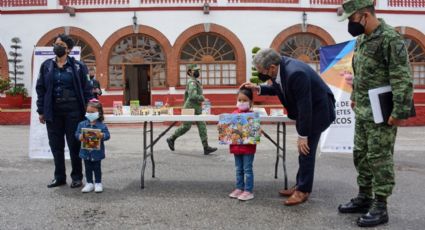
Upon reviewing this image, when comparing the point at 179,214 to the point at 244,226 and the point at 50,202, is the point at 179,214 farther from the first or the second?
the point at 50,202

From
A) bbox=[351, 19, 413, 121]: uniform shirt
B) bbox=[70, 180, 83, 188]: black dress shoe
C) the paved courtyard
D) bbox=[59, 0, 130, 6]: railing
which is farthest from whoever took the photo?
bbox=[59, 0, 130, 6]: railing

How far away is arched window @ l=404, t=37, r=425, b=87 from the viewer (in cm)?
2053

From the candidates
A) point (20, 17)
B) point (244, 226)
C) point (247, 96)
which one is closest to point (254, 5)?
point (20, 17)

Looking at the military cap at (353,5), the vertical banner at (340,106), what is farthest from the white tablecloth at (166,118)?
the vertical banner at (340,106)

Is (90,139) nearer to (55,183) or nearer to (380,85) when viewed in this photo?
(55,183)

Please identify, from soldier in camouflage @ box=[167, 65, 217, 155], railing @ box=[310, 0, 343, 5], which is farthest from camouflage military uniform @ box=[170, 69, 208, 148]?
railing @ box=[310, 0, 343, 5]

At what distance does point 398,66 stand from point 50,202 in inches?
150

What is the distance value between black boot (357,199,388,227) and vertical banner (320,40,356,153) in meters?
3.68

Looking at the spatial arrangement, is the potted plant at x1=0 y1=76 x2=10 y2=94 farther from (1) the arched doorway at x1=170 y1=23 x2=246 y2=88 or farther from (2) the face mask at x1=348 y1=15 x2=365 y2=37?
(2) the face mask at x1=348 y1=15 x2=365 y2=37

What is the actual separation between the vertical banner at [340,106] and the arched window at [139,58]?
12920 mm

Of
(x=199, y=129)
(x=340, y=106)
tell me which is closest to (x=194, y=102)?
(x=199, y=129)

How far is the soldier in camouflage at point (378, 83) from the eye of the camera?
371cm

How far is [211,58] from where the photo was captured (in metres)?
19.6

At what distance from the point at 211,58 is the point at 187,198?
49.4 ft
